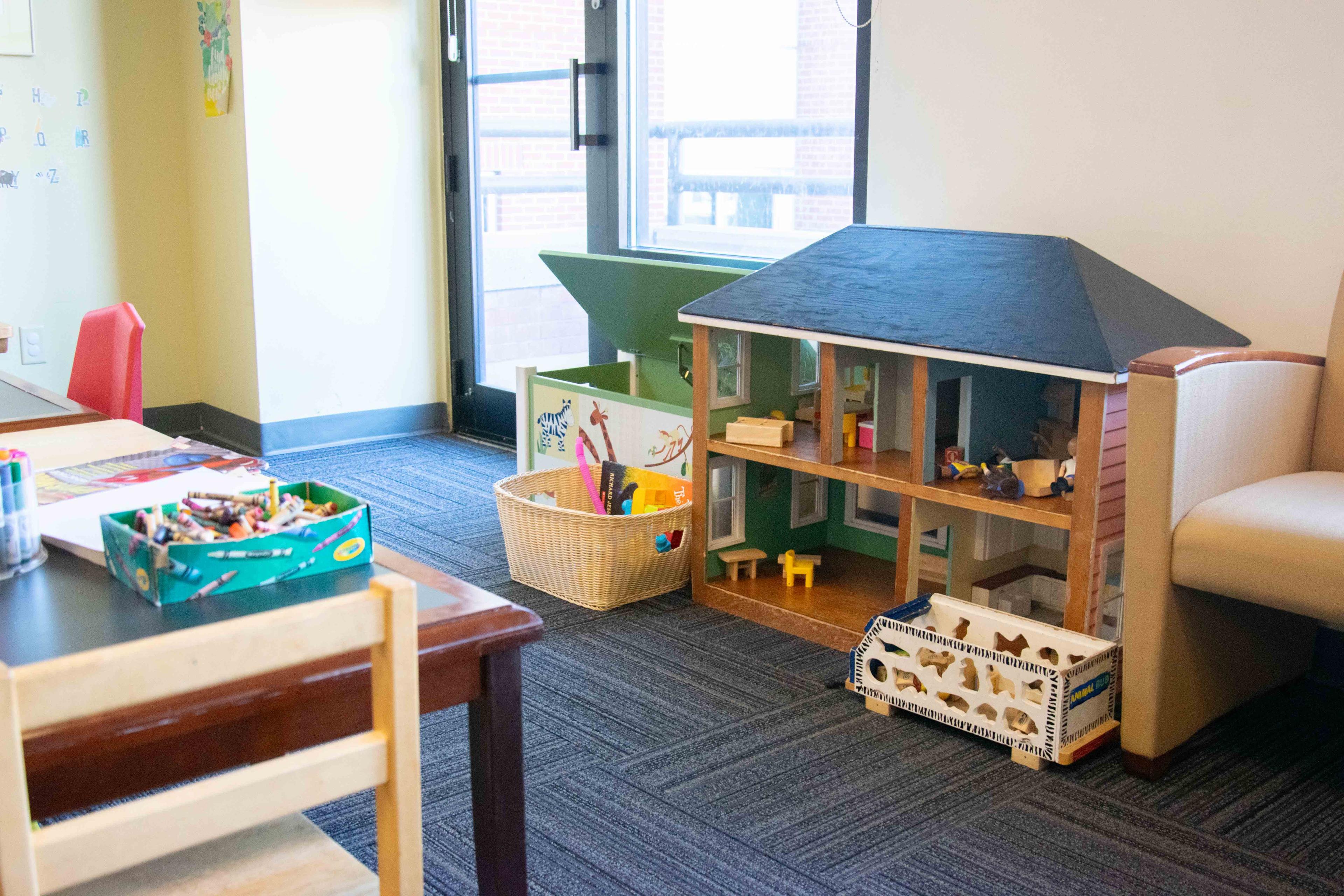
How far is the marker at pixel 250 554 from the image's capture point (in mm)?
1079

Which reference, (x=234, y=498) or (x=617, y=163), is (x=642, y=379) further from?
(x=234, y=498)

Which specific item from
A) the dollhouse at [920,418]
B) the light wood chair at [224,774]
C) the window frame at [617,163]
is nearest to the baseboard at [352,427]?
the window frame at [617,163]

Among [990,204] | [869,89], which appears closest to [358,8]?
[869,89]

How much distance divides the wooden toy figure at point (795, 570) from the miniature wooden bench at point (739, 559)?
0.25 feet

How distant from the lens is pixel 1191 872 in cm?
170

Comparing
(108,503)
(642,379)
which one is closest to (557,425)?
(642,379)

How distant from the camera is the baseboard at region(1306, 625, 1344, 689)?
2.35m

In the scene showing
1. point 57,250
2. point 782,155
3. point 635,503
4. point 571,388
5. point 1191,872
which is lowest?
point 1191,872

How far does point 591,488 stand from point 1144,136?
4.84 feet

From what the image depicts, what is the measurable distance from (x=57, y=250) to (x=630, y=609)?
270cm

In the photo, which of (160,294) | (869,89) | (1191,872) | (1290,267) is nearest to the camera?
(1191,872)

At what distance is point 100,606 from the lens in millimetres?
1082

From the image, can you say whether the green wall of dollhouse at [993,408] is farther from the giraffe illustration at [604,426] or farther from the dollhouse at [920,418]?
the giraffe illustration at [604,426]

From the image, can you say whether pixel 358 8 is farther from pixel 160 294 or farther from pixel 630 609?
pixel 630 609
